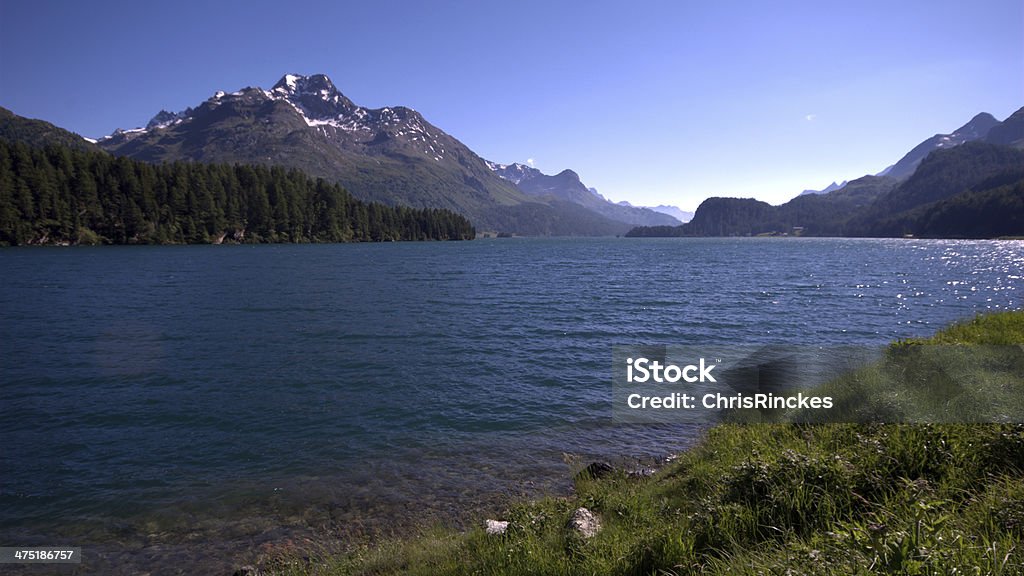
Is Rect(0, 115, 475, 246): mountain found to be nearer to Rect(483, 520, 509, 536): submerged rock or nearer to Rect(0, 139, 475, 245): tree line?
Rect(0, 139, 475, 245): tree line

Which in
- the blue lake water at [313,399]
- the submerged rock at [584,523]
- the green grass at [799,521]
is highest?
the green grass at [799,521]

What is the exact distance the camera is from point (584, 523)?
8625 mm

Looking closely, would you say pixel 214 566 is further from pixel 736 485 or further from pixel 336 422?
pixel 736 485

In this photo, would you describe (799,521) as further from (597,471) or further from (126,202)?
(126,202)

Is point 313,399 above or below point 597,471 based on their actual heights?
below

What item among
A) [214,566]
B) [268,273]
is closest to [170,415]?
[214,566]
